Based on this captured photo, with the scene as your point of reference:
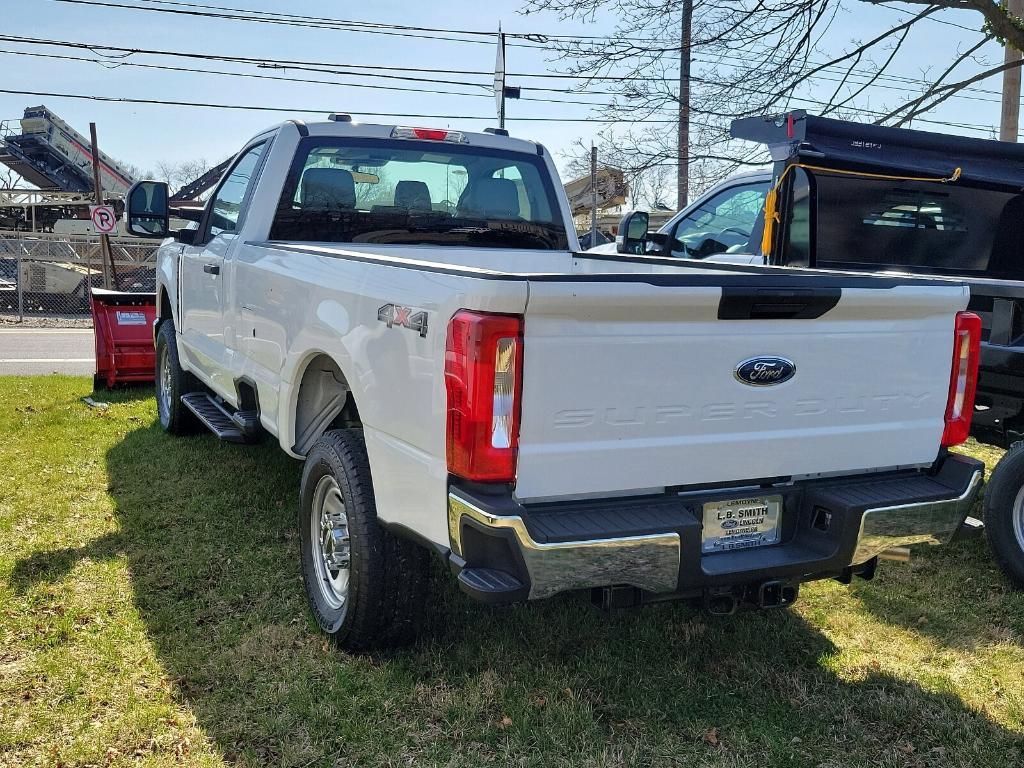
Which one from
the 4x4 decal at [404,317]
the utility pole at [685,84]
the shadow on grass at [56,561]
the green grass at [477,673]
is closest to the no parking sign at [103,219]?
the utility pole at [685,84]

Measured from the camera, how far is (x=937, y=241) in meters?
6.07

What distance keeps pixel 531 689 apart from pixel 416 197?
294 cm

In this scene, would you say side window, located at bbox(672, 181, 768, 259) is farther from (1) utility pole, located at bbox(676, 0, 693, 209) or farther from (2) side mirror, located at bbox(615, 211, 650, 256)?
(1) utility pole, located at bbox(676, 0, 693, 209)

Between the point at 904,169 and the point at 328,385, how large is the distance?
12.6ft

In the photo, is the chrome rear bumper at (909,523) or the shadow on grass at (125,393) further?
the shadow on grass at (125,393)

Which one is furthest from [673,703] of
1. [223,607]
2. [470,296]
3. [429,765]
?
[223,607]

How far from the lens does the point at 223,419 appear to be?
5340 millimetres

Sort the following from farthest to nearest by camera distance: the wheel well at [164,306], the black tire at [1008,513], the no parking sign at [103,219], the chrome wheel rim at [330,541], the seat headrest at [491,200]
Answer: the no parking sign at [103,219] < the wheel well at [164,306] < the seat headrest at [491,200] < the black tire at [1008,513] < the chrome wheel rim at [330,541]

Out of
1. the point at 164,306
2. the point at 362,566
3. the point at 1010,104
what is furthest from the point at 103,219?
the point at 362,566

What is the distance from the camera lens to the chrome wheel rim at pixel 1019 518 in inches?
171

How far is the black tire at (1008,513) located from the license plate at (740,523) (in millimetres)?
1868

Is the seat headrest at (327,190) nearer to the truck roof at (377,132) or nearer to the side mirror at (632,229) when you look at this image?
the truck roof at (377,132)

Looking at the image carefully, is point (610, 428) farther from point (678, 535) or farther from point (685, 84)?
point (685, 84)

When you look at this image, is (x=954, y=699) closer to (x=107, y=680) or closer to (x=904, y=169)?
(x=107, y=680)
